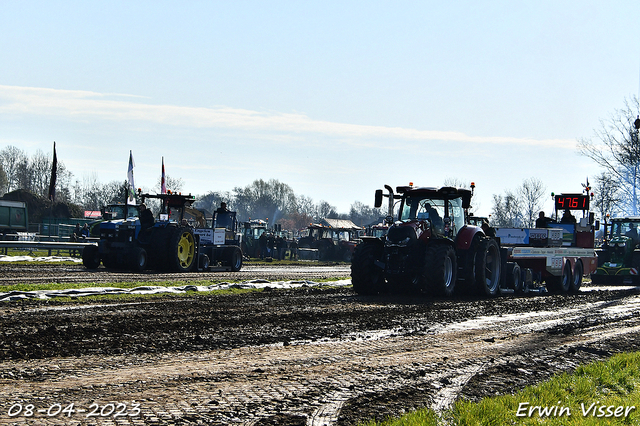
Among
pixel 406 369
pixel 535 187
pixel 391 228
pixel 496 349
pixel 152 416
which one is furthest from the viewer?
pixel 535 187

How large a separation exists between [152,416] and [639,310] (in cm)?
1191

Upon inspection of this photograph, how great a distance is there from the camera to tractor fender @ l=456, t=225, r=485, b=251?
15.4 meters

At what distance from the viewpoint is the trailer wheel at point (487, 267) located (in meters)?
15.6

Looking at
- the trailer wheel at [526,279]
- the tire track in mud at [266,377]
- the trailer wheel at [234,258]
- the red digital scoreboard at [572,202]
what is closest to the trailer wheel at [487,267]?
the trailer wheel at [526,279]

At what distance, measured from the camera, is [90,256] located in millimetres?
20922

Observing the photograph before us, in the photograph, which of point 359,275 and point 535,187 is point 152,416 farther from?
point 535,187

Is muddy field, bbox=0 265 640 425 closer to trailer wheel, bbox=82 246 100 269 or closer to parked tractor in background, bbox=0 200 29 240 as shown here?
trailer wheel, bbox=82 246 100 269

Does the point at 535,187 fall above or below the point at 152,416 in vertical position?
above

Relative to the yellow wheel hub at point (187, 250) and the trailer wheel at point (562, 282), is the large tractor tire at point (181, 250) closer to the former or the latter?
the yellow wheel hub at point (187, 250)

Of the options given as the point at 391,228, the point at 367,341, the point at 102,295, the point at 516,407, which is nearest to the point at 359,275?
the point at 391,228

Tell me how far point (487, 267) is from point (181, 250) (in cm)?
996

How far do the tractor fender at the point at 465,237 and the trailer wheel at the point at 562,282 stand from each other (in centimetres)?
461

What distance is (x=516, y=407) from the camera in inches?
209

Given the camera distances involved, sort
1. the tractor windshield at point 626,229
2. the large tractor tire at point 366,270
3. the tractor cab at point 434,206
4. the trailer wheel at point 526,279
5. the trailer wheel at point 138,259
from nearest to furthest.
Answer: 1. the large tractor tire at point 366,270
2. the tractor cab at point 434,206
3. the trailer wheel at point 526,279
4. the trailer wheel at point 138,259
5. the tractor windshield at point 626,229
